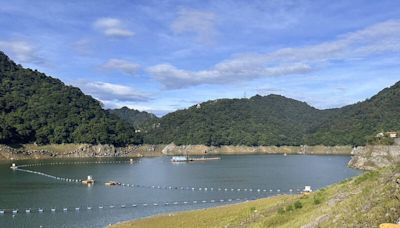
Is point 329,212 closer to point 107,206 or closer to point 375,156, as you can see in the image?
point 107,206

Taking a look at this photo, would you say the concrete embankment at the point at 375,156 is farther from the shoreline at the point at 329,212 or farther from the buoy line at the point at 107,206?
the shoreline at the point at 329,212

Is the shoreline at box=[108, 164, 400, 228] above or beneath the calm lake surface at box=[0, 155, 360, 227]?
above

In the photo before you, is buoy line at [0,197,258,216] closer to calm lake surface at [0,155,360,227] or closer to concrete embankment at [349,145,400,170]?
calm lake surface at [0,155,360,227]

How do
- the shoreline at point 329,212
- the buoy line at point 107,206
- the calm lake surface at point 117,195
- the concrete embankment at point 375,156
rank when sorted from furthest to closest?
the concrete embankment at point 375,156 < the buoy line at point 107,206 < the calm lake surface at point 117,195 < the shoreline at point 329,212

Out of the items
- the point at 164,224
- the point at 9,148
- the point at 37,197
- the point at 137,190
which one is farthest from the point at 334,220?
the point at 9,148

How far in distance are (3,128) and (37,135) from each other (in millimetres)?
20635

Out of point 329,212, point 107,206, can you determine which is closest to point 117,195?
point 107,206

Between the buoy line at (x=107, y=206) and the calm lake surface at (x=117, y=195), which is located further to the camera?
the buoy line at (x=107, y=206)

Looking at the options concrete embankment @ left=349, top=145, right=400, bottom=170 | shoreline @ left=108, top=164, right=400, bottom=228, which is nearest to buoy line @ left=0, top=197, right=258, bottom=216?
shoreline @ left=108, top=164, right=400, bottom=228

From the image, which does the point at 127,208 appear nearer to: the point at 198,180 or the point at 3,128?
the point at 198,180

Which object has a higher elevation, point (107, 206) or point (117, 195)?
point (117, 195)

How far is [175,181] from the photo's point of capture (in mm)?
103000

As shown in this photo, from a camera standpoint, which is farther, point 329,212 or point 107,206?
point 107,206

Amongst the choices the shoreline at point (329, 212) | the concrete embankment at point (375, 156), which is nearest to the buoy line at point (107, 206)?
the shoreline at point (329, 212)
